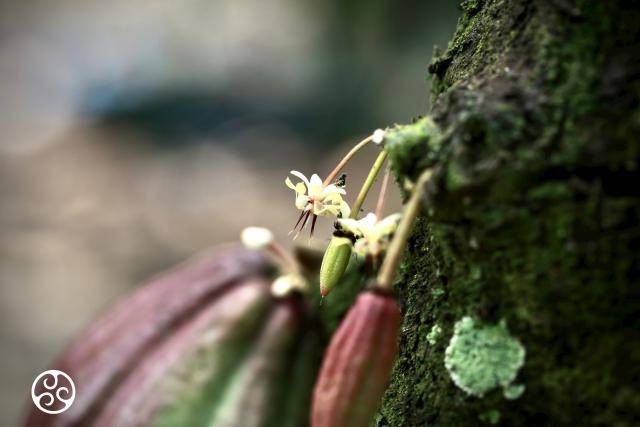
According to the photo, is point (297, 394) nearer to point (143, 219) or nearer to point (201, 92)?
point (143, 219)

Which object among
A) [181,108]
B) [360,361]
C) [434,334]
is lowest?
[360,361]

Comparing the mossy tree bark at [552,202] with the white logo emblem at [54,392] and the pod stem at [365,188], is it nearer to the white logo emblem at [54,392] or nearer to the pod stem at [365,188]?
the pod stem at [365,188]

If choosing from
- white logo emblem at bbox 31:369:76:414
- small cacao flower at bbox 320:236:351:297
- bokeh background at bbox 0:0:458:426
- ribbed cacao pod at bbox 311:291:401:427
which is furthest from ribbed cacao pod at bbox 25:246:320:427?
bokeh background at bbox 0:0:458:426

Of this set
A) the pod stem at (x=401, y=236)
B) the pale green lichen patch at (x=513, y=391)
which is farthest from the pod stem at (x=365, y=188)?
the pale green lichen patch at (x=513, y=391)

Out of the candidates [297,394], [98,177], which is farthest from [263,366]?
[98,177]

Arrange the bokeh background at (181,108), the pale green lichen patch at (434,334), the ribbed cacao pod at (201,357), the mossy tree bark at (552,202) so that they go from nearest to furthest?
the mossy tree bark at (552,202)
the pale green lichen patch at (434,334)
the ribbed cacao pod at (201,357)
the bokeh background at (181,108)

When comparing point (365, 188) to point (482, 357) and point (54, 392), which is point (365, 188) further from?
point (54, 392)

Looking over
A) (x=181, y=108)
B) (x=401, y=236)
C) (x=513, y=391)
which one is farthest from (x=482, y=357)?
(x=181, y=108)
